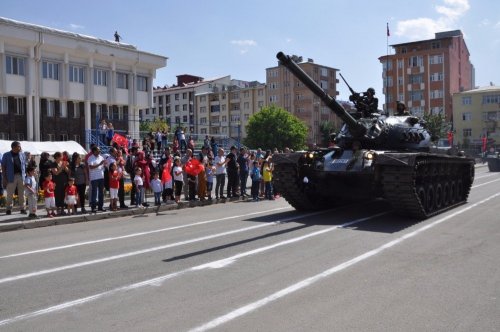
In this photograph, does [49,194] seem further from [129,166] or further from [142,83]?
[142,83]

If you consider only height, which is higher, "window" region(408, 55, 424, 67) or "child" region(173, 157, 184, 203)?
"window" region(408, 55, 424, 67)

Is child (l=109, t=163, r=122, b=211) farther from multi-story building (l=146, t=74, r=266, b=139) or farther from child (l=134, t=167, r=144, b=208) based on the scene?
multi-story building (l=146, t=74, r=266, b=139)

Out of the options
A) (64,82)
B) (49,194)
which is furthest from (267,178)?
(64,82)

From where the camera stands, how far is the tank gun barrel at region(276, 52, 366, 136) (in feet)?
36.2

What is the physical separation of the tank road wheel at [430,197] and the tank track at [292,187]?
2913 millimetres

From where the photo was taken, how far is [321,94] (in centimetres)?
1226

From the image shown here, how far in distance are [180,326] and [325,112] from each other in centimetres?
9441

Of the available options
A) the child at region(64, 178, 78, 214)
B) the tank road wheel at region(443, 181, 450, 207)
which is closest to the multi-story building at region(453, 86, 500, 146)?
the tank road wheel at region(443, 181, 450, 207)

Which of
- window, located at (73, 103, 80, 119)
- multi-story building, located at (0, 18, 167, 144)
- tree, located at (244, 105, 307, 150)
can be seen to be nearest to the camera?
multi-story building, located at (0, 18, 167, 144)

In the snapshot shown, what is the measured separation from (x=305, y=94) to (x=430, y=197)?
275ft

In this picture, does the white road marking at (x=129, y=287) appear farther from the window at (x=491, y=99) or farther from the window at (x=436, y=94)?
the window at (x=436, y=94)

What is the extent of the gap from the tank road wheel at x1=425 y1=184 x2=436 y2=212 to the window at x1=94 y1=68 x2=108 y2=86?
36655mm

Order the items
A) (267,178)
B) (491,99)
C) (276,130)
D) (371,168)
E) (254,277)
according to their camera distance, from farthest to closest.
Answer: (276,130), (491,99), (267,178), (371,168), (254,277)

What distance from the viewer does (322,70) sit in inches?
3765
